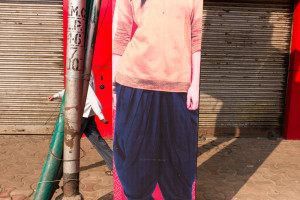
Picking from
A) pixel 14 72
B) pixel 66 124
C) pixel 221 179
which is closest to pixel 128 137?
pixel 66 124

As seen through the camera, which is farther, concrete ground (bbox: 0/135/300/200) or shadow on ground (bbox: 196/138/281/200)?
shadow on ground (bbox: 196/138/281/200)

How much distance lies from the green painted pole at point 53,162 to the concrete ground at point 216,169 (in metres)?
1.43

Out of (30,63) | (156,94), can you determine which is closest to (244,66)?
(156,94)

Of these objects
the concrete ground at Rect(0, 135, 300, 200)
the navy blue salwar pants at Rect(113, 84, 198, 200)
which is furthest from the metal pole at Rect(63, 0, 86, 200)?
the concrete ground at Rect(0, 135, 300, 200)

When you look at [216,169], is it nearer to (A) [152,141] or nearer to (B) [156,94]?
(A) [152,141]

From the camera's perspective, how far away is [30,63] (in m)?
7.00

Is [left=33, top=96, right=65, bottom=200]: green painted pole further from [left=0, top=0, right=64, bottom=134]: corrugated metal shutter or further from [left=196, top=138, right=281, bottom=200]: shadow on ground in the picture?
[left=0, top=0, right=64, bottom=134]: corrugated metal shutter

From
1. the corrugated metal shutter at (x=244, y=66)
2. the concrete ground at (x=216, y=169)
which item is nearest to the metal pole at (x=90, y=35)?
the concrete ground at (x=216, y=169)

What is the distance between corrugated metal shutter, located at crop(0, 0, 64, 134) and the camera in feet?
22.3

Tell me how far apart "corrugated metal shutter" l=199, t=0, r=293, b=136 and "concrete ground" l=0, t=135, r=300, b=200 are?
0.58 m

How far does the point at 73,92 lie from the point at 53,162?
0.78 metres

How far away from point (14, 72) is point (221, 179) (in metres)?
5.51

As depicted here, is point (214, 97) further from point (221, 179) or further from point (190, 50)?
point (190, 50)

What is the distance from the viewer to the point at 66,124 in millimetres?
2451
